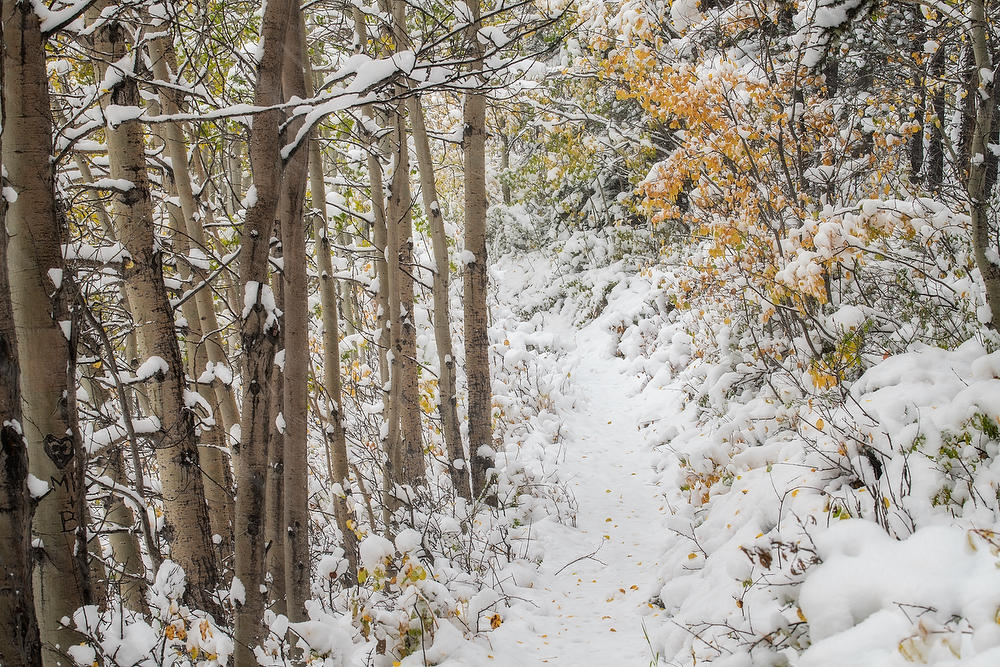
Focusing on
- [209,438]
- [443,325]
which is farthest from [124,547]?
[443,325]

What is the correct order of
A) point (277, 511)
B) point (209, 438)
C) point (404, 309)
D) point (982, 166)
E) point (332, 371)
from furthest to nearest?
point (404, 309) → point (332, 371) → point (209, 438) → point (982, 166) → point (277, 511)

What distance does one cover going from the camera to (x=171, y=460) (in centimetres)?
383

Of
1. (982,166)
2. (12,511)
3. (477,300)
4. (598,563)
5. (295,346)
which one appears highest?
(982,166)

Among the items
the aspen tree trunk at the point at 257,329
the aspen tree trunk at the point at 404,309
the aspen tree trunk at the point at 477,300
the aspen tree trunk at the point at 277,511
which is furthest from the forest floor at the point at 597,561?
the aspen tree trunk at the point at 404,309

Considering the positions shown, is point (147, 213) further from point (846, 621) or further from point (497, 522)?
point (846, 621)

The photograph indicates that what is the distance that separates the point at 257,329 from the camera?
279 centimetres

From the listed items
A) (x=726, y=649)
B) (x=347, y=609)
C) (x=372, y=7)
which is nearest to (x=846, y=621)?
(x=726, y=649)

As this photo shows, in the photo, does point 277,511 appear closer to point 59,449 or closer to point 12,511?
point 59,449

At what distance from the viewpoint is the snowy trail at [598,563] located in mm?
3910

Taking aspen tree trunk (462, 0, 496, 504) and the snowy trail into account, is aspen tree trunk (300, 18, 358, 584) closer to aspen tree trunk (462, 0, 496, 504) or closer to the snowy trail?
aspen tree trunk (462, 0, 496, 504)

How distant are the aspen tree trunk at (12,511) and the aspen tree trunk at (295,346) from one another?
1.40 meters

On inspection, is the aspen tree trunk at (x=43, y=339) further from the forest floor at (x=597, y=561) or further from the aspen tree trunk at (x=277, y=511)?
the forest floor at (x=597, y=561)

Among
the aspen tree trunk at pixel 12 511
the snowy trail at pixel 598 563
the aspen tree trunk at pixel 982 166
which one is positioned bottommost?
the snowy trail at pixel 598 563

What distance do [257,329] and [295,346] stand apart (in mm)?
947
